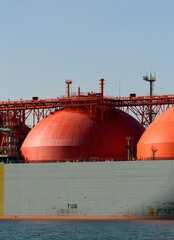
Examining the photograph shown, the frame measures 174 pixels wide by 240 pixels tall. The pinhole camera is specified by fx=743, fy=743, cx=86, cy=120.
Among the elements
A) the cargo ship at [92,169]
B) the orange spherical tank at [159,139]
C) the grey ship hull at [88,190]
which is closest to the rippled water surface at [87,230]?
the grey ship hull at [88,190]

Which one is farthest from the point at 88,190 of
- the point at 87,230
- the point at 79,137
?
the point at 87,230

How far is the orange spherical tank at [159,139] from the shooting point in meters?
87.0

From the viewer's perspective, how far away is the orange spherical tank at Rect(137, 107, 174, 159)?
87.0 metres

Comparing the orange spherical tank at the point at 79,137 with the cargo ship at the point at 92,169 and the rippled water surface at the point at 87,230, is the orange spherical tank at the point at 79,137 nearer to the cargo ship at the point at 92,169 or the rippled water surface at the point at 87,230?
the cargo ship at the point at 92,169

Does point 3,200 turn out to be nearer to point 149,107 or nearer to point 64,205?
point 64,205

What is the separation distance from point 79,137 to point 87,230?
65.5ft

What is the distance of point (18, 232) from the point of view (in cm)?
7725

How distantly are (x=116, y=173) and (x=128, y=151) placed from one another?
158 inches

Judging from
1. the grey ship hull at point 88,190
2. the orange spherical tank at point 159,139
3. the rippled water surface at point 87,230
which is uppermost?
the orange spherical tank at point 159,139

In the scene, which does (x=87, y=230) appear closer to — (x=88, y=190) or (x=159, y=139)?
(x=88, y=190)

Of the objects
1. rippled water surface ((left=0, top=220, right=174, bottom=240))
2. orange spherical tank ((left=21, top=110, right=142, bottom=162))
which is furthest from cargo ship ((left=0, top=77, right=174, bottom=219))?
rippled water surface ((left=0, top=220, right=174, bottom=240))

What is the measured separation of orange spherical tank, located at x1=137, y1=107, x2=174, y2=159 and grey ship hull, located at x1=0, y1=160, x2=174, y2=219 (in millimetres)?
2261

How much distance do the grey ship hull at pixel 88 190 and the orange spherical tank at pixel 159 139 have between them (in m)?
2.26

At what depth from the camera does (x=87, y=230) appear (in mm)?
76812
